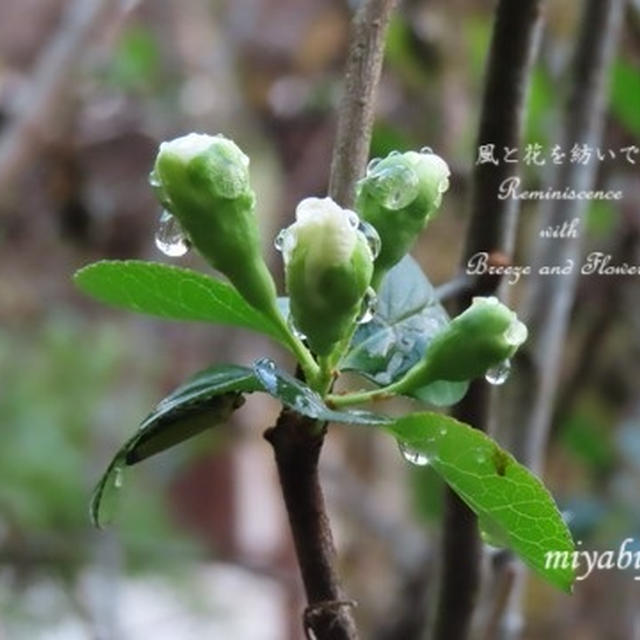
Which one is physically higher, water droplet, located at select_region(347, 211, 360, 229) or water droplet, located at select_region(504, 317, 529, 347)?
water droplet, located at select_region(347, 211, 360, 229)

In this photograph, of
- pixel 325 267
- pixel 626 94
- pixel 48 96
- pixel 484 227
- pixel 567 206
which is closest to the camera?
pixel 325 267

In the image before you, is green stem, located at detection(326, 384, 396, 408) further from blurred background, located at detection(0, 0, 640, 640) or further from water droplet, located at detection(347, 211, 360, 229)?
blurred background, located at detection(0, 0, 640, 640)

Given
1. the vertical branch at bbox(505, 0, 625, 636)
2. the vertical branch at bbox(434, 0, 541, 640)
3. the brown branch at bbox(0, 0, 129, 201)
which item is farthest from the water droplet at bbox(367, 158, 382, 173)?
the brown branch at bbox(0, 0, 129, 201)

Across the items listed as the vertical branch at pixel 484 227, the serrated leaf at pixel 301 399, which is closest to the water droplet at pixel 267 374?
the serrated leaf at pixel 301 399

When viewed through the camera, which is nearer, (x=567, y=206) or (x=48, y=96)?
(x=567, y=206)

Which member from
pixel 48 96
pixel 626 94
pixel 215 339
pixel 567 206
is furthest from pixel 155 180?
pixel 215 339

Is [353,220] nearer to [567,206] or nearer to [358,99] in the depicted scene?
[358,99]

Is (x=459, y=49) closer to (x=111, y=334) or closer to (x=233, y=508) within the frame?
(x=111, y=334)
